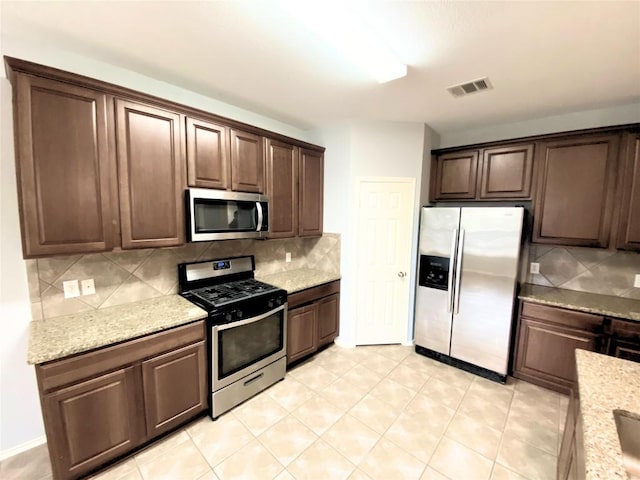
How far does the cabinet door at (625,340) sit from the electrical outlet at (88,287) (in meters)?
4.05

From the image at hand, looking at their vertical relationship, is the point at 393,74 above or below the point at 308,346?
above

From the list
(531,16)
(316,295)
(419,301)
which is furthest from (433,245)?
(531,16)

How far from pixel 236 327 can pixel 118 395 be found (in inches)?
31.4

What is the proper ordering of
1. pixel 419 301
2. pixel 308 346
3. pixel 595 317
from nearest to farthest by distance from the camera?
pixel 595 317 < pixel 308 346 < pixel 419 301

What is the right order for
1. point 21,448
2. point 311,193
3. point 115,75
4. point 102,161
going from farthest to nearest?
point 311,193, point 115,75, point 21,448, point 102,161

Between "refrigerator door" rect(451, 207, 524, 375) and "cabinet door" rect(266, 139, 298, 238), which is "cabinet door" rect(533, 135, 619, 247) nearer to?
"refrigerator door" rect(451, 207, 524, 375)

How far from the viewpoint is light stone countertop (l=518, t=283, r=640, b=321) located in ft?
7.20

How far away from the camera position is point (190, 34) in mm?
1578

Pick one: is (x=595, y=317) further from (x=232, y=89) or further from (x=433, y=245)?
(x=232, y=89)

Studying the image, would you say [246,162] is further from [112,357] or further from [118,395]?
[118,395]

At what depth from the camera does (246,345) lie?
2.25 m

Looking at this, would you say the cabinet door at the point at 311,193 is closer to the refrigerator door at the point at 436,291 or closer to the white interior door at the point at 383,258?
the white interior door at the point at 383,258

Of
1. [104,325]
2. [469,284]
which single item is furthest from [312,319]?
[104,325]

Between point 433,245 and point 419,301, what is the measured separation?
0.68 meters
